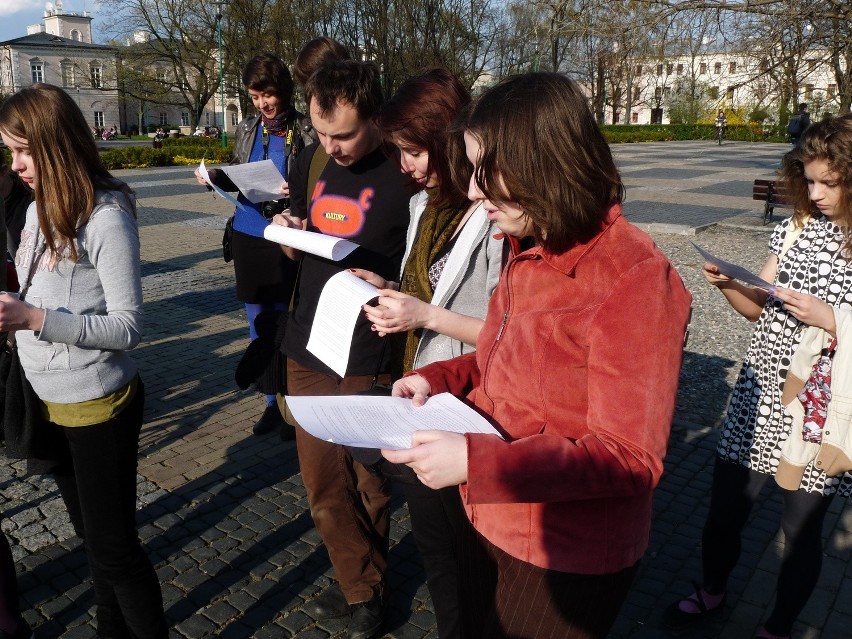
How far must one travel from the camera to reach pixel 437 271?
240 centimetres

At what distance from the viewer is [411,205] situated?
2551 millimetres

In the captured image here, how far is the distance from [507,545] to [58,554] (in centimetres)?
264

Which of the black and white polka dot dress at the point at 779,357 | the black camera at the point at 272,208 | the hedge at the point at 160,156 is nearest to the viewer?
the black and white polka dot dress at the point at 779,357

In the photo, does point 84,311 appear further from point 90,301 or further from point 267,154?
point 267,154

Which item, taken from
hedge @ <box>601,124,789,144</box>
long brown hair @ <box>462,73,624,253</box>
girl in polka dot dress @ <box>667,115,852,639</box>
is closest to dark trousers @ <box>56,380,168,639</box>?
long brown hair @ <box>462,73,624,253</box>

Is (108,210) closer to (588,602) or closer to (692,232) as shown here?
(588,602)

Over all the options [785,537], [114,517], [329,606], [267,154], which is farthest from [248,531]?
[785,537]

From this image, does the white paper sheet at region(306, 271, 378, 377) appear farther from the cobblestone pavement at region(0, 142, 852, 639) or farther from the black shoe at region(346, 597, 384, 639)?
the cobblestone pavement at region(0, 142, 852, 639)

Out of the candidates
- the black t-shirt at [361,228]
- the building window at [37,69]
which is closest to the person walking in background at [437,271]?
the black t-shirt at [361,228]

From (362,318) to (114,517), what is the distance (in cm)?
103

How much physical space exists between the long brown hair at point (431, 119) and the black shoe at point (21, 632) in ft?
7.00

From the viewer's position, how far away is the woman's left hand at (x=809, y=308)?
243cm

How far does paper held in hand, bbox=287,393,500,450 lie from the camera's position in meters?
1.53

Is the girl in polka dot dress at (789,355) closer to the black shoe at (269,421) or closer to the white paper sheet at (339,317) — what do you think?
the white paper sheet at (339,317)
